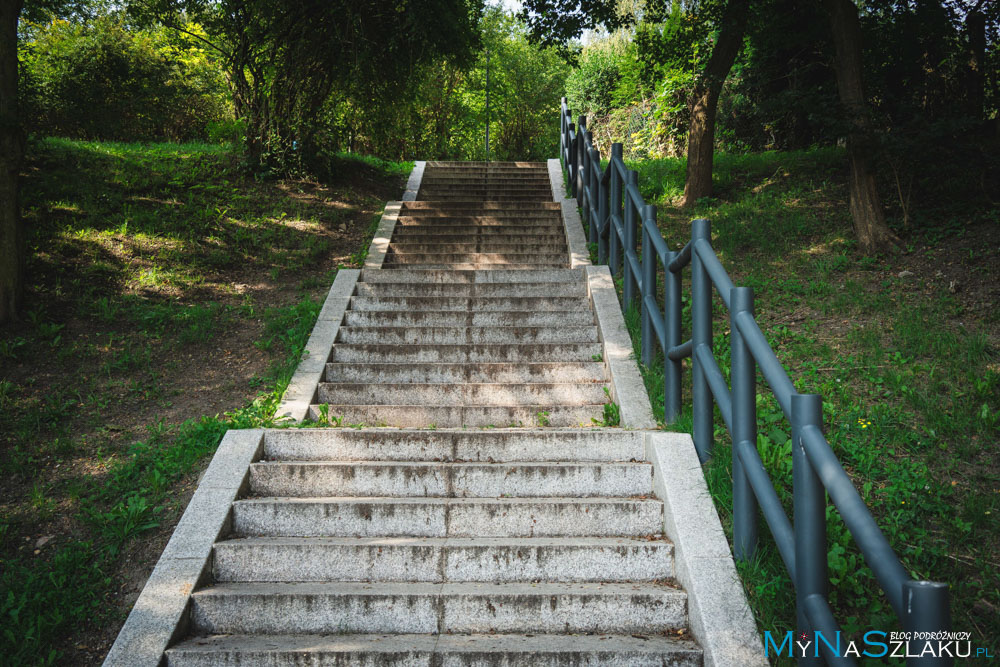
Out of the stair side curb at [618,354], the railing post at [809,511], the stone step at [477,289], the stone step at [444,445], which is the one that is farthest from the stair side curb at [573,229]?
the railing post at [809,511]

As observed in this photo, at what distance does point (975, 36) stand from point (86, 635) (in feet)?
29.2

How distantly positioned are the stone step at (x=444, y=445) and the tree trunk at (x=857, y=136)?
12.5 feet

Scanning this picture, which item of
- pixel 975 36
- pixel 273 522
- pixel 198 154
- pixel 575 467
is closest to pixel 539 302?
pixel 575 467

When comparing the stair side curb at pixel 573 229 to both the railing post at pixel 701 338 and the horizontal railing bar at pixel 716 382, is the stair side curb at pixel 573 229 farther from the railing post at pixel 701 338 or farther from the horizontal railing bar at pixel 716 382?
the horizontal railing bar at pixel 716 382

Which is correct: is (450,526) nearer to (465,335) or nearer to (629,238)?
(465,335)

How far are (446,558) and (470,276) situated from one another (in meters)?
3.79

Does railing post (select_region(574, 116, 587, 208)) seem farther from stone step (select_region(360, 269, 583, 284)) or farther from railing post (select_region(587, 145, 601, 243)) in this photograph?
stone step (select_region(360, 269, 583, 284))

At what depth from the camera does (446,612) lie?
2.65 meters

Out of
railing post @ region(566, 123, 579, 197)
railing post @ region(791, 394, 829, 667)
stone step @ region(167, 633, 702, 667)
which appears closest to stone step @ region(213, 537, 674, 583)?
stone step @ region(167, 633, 702, 667)

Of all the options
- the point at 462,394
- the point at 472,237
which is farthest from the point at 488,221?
the point at 462,394

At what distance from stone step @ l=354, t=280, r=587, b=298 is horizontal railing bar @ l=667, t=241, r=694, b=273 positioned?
233 centimetres

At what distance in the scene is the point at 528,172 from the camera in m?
11.8

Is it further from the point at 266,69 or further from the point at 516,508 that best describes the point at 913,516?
the point at 266,69

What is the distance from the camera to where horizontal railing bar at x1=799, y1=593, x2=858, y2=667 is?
1811 millimetres
